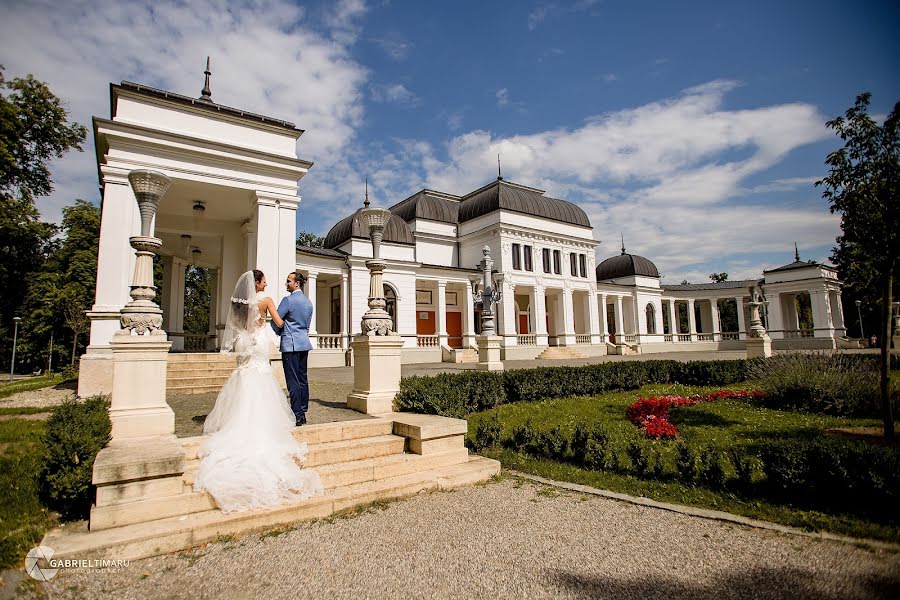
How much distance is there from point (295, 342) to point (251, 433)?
1.75 m

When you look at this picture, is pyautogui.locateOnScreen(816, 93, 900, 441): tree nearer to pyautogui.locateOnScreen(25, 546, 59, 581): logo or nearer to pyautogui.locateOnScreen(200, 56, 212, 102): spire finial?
pyautogui.locateOnScreen(25, 546, 59, 581): logo

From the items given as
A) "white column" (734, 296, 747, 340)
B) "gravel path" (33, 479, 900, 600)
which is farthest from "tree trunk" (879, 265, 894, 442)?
"white column" (734, 296, 747, 340)

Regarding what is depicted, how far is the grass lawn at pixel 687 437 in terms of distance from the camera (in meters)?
4.24

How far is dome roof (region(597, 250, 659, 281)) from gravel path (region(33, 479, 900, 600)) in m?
41.3

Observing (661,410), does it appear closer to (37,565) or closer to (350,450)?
(350,450)

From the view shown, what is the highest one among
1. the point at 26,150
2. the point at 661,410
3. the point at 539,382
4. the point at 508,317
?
the point at 26,150

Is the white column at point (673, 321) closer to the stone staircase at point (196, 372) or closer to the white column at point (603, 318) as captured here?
the white column at point (603, 318)

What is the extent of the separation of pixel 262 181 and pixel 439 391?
9.62 m

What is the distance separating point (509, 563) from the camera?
11.4 ft

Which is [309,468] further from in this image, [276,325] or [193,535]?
[276,325]

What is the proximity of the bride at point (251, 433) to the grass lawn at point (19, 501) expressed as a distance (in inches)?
49.9

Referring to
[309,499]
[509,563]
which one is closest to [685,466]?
[509,563]

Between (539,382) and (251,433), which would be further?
(539,382)

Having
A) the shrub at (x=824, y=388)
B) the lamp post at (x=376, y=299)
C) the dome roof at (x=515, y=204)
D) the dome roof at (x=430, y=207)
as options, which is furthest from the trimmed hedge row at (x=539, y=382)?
the dome roof at (x=430, y=207)
